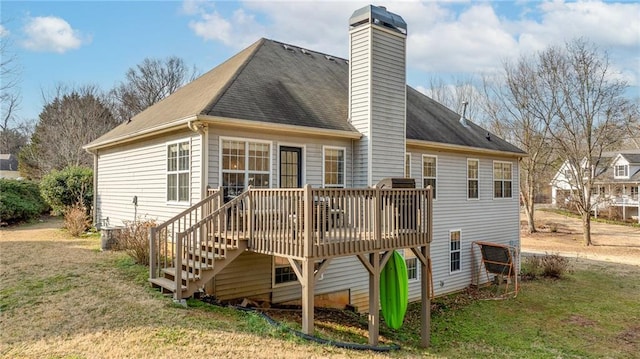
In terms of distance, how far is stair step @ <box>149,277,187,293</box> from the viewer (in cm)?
702

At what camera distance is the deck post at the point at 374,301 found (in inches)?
282

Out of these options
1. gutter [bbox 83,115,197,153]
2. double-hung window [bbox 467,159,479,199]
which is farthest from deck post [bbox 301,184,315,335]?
double-hung window [bbox 467,159,479,199]

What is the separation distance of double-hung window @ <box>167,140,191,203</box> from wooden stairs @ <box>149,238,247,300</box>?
216 centimetres

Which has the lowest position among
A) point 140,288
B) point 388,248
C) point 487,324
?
point 487,324

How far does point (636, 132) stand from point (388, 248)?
91.4ft

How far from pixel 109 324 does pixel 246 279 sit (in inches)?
126

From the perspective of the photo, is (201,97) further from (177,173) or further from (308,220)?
(308,220)

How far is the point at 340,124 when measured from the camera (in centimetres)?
1037

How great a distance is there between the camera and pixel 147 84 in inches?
1439

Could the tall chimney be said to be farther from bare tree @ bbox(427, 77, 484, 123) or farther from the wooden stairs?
bare tree @ bbox(427, 77, 484, 123)

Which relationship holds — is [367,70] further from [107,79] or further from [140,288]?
[107,79]

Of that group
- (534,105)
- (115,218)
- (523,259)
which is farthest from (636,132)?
(115,218)

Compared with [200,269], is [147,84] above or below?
above

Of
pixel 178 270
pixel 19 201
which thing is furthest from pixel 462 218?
pixel 19 201
